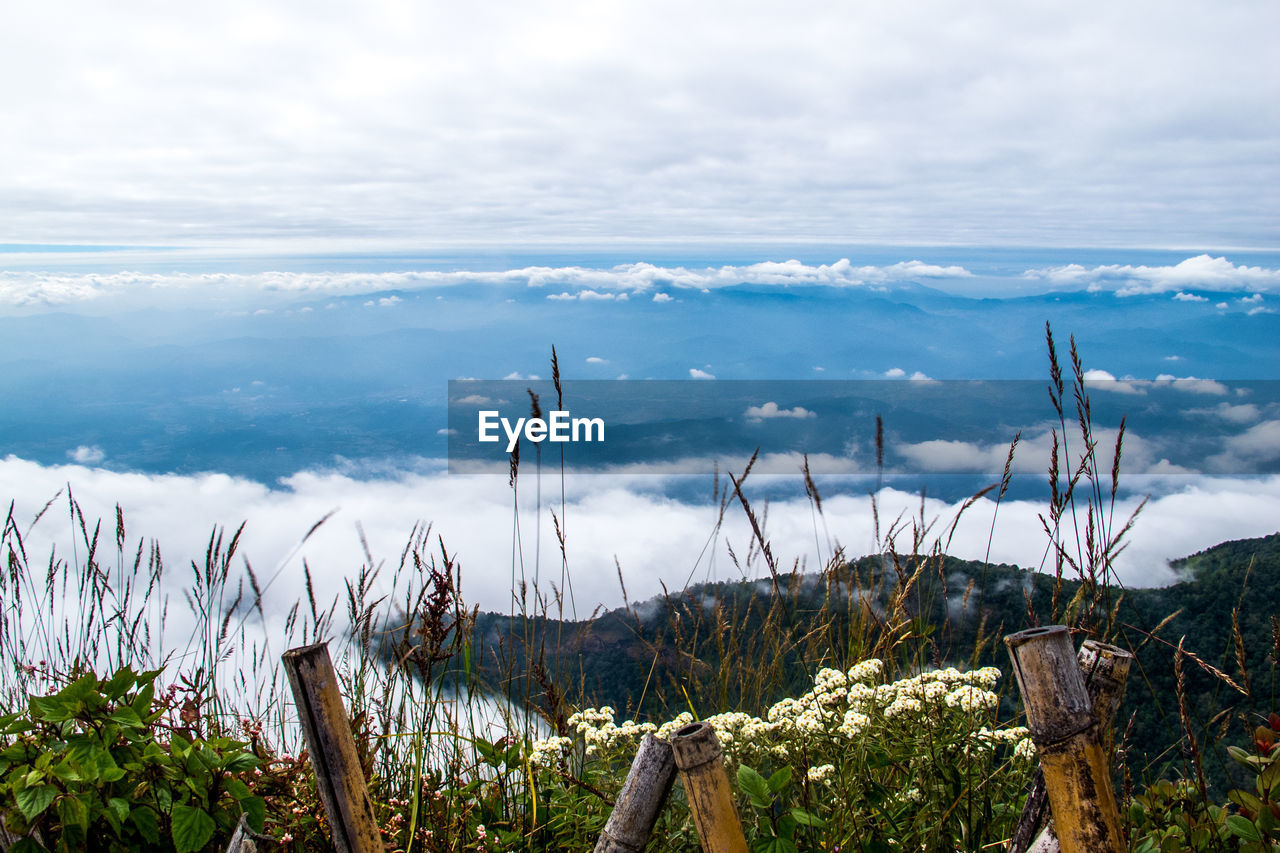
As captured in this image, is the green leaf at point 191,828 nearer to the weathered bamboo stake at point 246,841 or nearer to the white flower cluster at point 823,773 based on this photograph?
the weathered bamboo stake at point 246,841

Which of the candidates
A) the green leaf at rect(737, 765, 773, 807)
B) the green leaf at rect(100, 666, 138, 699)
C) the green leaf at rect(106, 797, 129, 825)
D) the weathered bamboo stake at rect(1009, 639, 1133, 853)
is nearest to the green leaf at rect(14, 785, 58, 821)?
the green leaf at rect(106, 797, 129, 825)

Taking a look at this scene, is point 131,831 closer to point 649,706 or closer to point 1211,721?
point 649,706

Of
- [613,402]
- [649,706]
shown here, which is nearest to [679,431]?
[613,402]

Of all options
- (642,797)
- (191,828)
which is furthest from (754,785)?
(191,828)

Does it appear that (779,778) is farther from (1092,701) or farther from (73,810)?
(73,810)

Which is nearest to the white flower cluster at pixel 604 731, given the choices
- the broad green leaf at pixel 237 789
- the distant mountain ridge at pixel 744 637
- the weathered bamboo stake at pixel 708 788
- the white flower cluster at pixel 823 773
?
the distant mountain ridge at pixel 744 637

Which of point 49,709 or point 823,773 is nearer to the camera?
point 49,709
